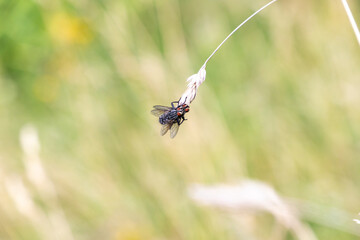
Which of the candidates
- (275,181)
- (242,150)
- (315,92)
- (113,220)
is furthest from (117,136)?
(315,92)

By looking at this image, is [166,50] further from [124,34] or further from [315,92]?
[315,92]

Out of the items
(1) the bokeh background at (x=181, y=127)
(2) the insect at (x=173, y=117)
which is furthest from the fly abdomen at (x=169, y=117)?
(1) the bokeh background at (x=181, y=127)

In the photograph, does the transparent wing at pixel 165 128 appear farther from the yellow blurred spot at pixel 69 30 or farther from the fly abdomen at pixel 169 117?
the yellow blurred spot at pixel 69 30

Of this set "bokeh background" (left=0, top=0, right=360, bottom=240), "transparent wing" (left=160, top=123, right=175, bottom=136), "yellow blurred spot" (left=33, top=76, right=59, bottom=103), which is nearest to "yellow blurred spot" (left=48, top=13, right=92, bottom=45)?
"bokeh background" (left=0, top=0, right=360, bottom=240)

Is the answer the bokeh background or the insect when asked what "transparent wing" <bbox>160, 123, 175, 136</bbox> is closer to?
the insect

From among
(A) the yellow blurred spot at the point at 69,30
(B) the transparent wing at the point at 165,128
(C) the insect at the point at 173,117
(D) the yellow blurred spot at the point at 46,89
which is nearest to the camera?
(C) the insect at the point at 173,117
